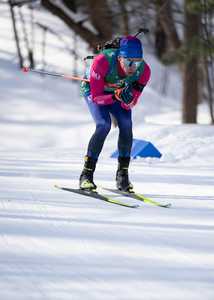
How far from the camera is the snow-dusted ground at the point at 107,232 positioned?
12.3 feet

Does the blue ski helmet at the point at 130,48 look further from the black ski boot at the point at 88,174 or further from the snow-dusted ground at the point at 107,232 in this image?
the snow-dusted ground at the point at 107,232

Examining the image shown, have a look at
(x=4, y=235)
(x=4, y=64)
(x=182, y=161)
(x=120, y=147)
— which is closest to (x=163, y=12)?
(x=4, y=64)

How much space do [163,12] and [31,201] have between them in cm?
1416

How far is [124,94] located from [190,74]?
37.9 ft

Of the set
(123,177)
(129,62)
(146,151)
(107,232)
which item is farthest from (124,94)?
(146,151)

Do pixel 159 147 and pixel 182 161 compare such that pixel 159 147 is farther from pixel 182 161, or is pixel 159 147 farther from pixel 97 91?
pixel 97 91

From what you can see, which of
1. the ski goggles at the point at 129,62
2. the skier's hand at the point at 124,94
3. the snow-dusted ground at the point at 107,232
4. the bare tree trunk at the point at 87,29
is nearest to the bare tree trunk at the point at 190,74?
the bare tree trunk at the point at 87,29

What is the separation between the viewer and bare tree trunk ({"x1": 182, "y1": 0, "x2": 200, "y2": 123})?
17641mm

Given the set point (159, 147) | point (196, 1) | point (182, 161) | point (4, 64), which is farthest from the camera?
point (4, 64)

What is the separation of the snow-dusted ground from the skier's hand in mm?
1067

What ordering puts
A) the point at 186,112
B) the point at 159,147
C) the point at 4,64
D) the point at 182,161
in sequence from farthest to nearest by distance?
the point at 4,64 → the point at 186,112 → the point at 159,147 → the point at 182,161

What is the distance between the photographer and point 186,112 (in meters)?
18.8

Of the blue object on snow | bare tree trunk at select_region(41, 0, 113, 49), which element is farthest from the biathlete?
bare tree trunk at select_region(41, 0, 113, 49)

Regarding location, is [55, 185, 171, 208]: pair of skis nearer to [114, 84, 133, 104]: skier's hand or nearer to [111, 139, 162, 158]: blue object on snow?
[114, 84, 133, 104]: skier's hand
